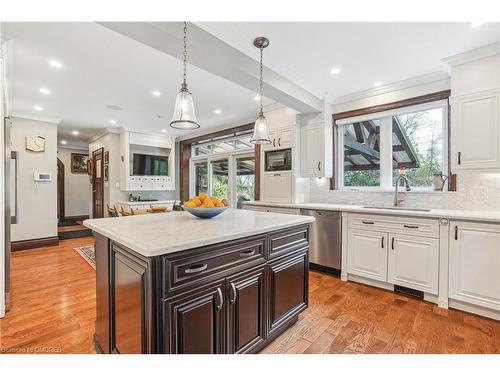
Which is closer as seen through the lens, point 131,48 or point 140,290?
point 140,290

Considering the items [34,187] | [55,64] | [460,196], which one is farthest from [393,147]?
[34,187]

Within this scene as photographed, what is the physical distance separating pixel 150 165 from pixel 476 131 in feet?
20.6

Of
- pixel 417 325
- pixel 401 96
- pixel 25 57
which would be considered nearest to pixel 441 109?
pixel 401 96

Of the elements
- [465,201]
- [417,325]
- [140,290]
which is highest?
[465,201]

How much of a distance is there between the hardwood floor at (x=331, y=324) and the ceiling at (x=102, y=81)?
2549mm

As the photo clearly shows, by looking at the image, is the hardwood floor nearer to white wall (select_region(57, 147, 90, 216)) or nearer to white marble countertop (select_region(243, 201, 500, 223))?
white marble countertop (select_region(243, 201, 500, 223))

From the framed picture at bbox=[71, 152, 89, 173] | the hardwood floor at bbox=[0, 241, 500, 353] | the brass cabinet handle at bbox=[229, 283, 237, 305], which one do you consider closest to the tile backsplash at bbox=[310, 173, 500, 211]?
the hardwood floor at bbox=[0, 241, 500, 353]

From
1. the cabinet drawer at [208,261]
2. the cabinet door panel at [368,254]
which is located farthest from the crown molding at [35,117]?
the cabinet door panel at [368,254]

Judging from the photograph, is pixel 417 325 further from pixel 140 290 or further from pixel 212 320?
pixel 140 290

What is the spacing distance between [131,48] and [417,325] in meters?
3.70

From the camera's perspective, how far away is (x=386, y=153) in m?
3.49
